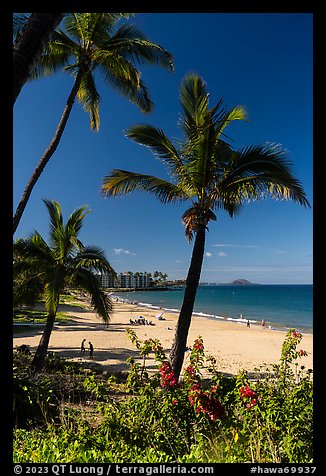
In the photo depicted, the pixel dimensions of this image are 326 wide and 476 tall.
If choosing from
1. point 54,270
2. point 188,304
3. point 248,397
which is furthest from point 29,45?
point 54,270

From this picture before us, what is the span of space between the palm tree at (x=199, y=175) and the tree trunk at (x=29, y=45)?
11.3 feet

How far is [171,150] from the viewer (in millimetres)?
6875

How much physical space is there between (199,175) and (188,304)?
2.95 metres

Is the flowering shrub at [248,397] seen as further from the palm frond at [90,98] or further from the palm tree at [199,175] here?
the palm frond at [90,98]

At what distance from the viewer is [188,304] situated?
6152mm

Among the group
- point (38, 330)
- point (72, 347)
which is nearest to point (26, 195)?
point (72, 347)

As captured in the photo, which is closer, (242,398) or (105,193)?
(242,398)

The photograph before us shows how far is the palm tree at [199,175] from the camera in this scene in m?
6.06

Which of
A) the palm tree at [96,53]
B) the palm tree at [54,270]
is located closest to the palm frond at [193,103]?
the palm tree at [96,53]
